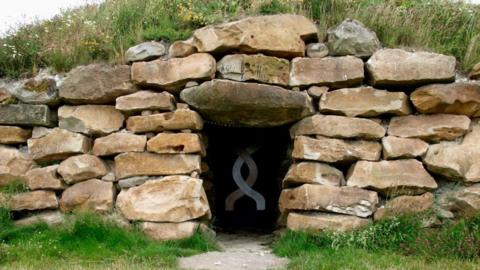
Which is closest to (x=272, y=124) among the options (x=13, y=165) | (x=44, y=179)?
(x=44, y=179)

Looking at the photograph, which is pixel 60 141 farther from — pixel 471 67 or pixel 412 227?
pixel 471 67

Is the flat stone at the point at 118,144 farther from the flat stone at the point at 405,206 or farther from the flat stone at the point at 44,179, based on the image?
the flat stone at the point at 405,206

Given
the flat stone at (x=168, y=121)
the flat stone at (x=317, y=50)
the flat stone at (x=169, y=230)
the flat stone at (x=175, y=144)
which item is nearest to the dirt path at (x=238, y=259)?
the flat stone at (x=169, y=230)

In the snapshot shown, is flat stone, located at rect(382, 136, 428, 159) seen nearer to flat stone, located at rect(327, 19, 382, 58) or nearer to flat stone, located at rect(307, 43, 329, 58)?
flat stone, located at rect(327, 19, 382, 58)

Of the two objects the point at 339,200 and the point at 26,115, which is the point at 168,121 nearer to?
the point at 26,115

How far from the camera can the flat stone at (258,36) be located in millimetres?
5477

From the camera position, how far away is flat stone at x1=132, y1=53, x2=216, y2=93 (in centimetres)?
546

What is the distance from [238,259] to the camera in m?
4.87

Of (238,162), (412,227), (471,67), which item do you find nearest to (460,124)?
(471,67)

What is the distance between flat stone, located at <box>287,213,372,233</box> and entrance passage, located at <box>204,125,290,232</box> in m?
1.08

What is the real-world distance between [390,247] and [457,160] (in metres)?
1.15

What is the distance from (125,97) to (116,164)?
2.28 feet

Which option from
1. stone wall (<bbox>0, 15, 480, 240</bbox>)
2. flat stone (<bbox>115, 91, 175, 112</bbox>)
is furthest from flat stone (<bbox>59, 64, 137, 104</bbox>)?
flat stone (<bbox>115, 91, 175, 112</bbox>)

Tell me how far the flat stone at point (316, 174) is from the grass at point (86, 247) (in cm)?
109
